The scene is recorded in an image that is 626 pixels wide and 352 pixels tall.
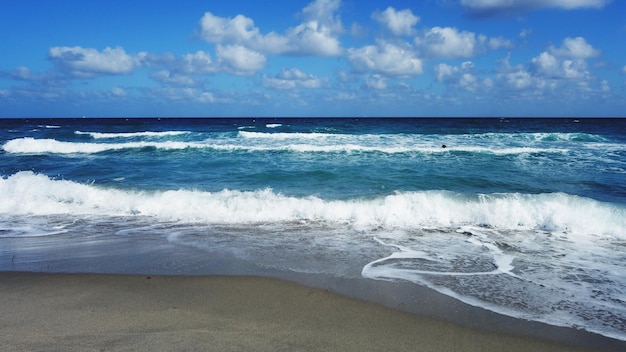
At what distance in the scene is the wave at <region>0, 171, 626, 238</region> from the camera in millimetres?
8789

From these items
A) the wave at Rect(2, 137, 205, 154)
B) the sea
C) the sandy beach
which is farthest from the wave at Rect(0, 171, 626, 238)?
the wave at Rect(2, 137, 205, 154)

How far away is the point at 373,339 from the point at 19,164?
791 inches

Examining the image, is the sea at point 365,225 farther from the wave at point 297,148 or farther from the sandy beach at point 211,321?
the wave at point 297,148

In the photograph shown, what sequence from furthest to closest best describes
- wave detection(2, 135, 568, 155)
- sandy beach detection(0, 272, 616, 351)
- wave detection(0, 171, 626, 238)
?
wave detection(2, 135, 568, 155)
wave detection(0, 171, 626, 238)
sandy beach detection(0, 272, 616, 351)

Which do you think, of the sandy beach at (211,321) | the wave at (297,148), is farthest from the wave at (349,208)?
the wave at (297,148)

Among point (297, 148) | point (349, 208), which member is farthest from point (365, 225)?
point (297, 148)

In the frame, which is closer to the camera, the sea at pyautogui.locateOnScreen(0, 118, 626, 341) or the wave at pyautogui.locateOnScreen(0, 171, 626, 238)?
the sea at pyautogui.locateOnScreen(0, 118, 626, 341)

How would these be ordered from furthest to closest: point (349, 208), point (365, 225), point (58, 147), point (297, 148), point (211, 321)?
point (58, 147)
point (297, 148)
point (349, 208)
point (365, 225)
point (211, 321)

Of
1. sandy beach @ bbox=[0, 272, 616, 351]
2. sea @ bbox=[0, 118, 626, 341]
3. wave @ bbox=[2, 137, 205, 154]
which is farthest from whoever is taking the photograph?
wave @ bbox=[2, 137, 205, 154]

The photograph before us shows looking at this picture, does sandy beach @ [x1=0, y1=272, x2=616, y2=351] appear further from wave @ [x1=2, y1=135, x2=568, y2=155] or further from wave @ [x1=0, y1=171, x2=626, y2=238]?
wave @ [x1=2, y1=135, x2=568, y2=155]

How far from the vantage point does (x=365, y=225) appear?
8.77 m

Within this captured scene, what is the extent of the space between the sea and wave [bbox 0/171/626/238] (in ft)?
0.14

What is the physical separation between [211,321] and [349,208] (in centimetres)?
592

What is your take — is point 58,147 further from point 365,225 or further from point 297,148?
point 365,225
